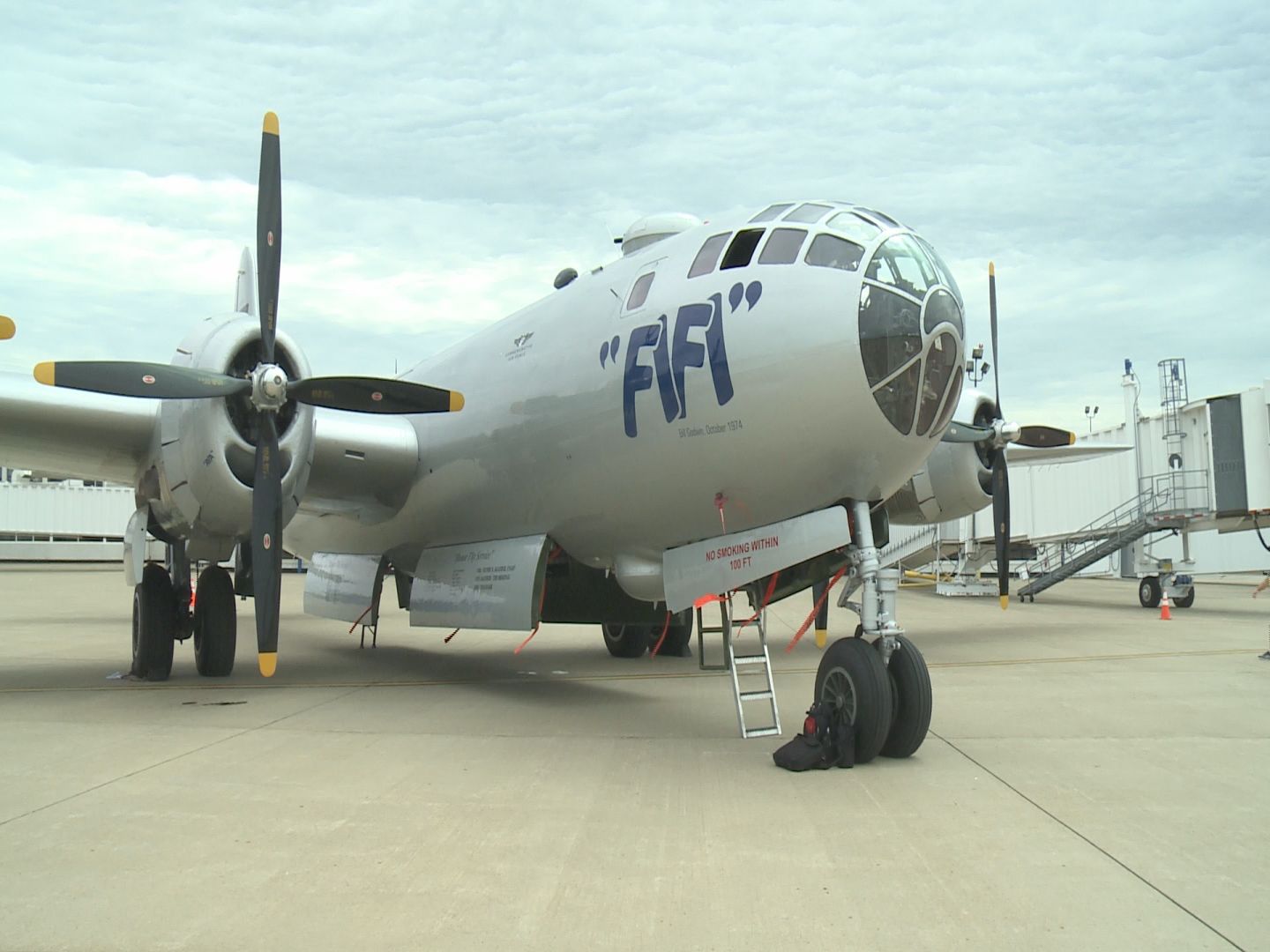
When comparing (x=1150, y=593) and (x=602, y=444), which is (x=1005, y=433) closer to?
(x=602, y=444)

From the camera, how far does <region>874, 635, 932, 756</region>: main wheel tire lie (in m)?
6.76

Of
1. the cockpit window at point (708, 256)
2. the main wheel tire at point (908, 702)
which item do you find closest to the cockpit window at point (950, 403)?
the main wheel tire at point (908, 702)

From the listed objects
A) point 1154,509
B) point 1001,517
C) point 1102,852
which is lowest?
point 1102,852

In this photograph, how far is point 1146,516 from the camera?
24000 millimetres

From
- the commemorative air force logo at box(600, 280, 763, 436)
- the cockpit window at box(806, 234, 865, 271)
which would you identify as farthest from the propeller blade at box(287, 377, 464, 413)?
the cockpit window at box(806, 234, 865, 271)

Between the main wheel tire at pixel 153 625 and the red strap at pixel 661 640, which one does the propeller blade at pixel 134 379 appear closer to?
the main wheel tire at pixel 153 625

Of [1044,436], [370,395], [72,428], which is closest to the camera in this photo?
[370,395]

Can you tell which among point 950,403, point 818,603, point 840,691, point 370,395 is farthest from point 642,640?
point 950,403

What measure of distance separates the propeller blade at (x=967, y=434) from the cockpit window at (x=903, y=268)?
5156 millimetres

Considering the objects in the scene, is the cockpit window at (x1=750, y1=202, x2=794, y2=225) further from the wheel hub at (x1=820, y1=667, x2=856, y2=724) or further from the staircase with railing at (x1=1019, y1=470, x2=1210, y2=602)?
the staircase with railing at (x1=1019, y1=470, x2=1210, y2=602)

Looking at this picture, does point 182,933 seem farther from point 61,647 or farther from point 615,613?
point 61,647

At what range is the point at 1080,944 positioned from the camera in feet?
11.5

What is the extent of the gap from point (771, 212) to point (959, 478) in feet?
23.1

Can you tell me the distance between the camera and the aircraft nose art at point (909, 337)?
22.1ft
